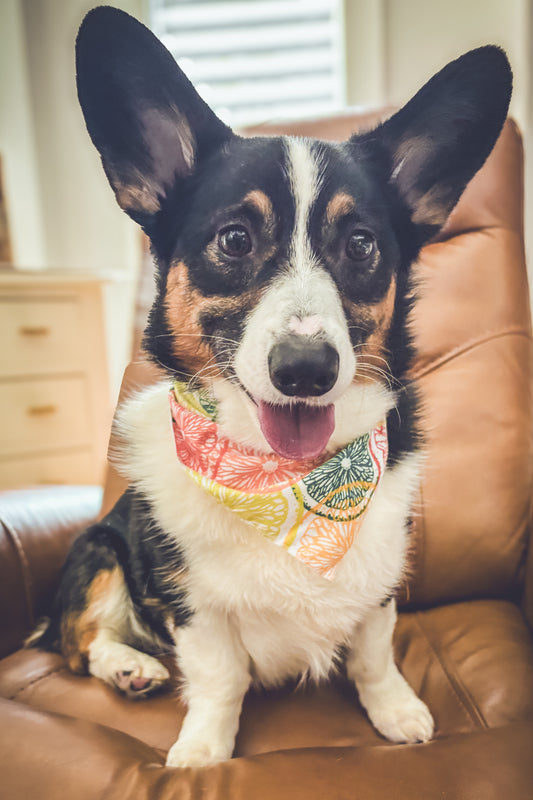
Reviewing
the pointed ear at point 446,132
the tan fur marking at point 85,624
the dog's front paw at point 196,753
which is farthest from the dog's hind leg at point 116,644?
the pointed ear at point 446,132

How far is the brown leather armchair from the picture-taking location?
0.65 meters

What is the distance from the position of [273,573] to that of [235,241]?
0.47 metres

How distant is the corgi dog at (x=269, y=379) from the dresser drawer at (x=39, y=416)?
83cm

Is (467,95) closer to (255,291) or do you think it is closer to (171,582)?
(255,291)

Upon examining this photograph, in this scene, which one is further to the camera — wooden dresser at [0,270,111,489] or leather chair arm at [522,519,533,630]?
wooden dresser at [0,270,111,489]

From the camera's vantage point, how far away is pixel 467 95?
0.70 meters

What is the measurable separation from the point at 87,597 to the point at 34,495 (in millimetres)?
331

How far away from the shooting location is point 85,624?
0.94 meters

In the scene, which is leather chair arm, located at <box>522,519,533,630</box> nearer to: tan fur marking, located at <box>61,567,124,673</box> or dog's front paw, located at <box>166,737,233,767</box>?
dog's front paw, located at <box>166,737,233,767</box>

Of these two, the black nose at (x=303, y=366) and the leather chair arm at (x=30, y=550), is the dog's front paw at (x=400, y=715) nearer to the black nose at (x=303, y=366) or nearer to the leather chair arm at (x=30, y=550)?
the black nose at (x=303, y=366)

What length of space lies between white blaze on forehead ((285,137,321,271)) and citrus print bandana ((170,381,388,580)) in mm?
243

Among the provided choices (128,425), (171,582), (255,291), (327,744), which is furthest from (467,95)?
(327,744)

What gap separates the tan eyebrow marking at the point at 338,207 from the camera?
704 mm

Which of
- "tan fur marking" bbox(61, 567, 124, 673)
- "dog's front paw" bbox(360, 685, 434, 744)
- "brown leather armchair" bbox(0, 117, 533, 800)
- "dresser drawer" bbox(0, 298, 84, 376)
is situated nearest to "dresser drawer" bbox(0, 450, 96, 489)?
"dresser drawer" bbox(0, 298, 84, 376)
